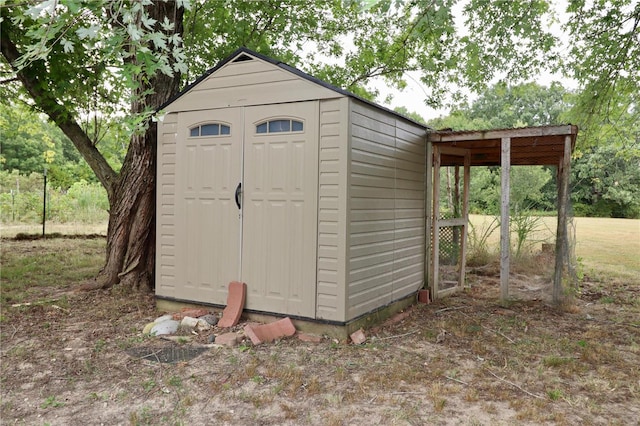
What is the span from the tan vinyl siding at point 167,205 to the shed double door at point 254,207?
8.1 inches

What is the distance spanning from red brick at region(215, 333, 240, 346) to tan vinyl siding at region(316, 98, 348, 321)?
839 mm

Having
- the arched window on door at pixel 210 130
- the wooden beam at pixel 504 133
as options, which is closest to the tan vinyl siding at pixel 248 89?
the arched window on door at pixel 210 130

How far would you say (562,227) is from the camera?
6.16 meters

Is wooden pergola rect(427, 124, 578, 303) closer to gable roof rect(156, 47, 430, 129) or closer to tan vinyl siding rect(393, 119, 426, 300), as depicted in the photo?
tan vinyl siding rect(393, 119, 426, 300)

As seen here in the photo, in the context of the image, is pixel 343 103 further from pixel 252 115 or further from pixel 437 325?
pixel 437 325

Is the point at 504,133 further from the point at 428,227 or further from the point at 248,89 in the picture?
the point at 248,89

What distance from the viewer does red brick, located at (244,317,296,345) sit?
4535 millimetres

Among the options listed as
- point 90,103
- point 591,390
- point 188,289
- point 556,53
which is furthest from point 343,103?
point 556,53

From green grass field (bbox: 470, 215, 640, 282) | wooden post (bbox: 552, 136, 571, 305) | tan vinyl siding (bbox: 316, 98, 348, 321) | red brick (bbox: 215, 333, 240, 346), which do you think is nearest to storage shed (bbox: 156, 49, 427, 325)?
tan vinyl siding (bbox: 316, 98, 348, 321)

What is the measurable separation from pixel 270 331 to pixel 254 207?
1.34m

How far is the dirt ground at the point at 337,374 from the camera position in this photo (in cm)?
313

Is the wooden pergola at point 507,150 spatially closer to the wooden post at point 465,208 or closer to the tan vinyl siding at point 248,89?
the wooden post at point 465,208

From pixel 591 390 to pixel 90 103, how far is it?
8.36 m

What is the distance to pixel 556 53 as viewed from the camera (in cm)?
969
